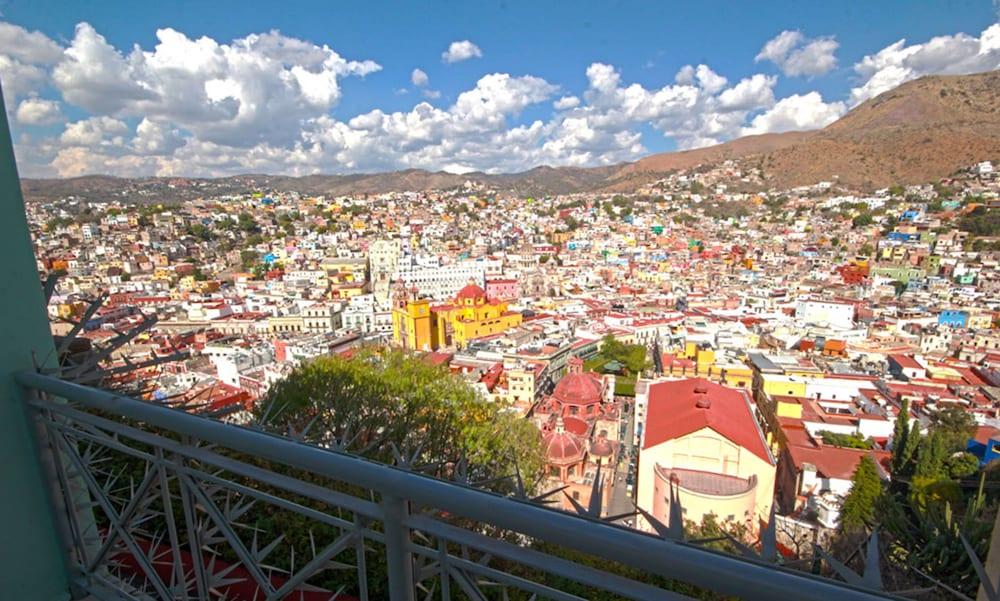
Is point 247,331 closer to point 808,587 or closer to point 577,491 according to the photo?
point 577,491

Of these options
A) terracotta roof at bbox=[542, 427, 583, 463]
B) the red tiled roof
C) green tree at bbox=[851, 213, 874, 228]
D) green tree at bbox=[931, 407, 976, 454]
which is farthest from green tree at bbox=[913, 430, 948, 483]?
green tree at bbox=[851, 213, 874, 228]

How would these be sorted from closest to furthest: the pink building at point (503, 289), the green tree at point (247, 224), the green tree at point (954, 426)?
the green tree at point (954, 426) < the pink building at point (503, 289) < the green tree at point (247, 224)

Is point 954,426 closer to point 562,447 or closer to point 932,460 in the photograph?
point 932,460

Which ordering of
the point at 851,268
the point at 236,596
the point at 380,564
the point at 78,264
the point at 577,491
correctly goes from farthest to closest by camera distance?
the point at 851,268 → the point at 78,264 → the point at 577,491 → the point at 380,564 → the point at 236,596

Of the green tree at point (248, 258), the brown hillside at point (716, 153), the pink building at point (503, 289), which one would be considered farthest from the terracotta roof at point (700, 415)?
the brown hillside at point (716, 153)

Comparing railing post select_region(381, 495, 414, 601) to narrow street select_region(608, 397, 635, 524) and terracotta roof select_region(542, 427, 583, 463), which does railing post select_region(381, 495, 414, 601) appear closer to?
narrow street select_region(608, 397, 635, 524)

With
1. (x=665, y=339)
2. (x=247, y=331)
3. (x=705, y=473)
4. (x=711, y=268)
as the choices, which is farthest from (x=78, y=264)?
(x=711, y=268)

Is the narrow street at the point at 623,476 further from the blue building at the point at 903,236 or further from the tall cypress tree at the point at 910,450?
the blue building at the point at 903,236
